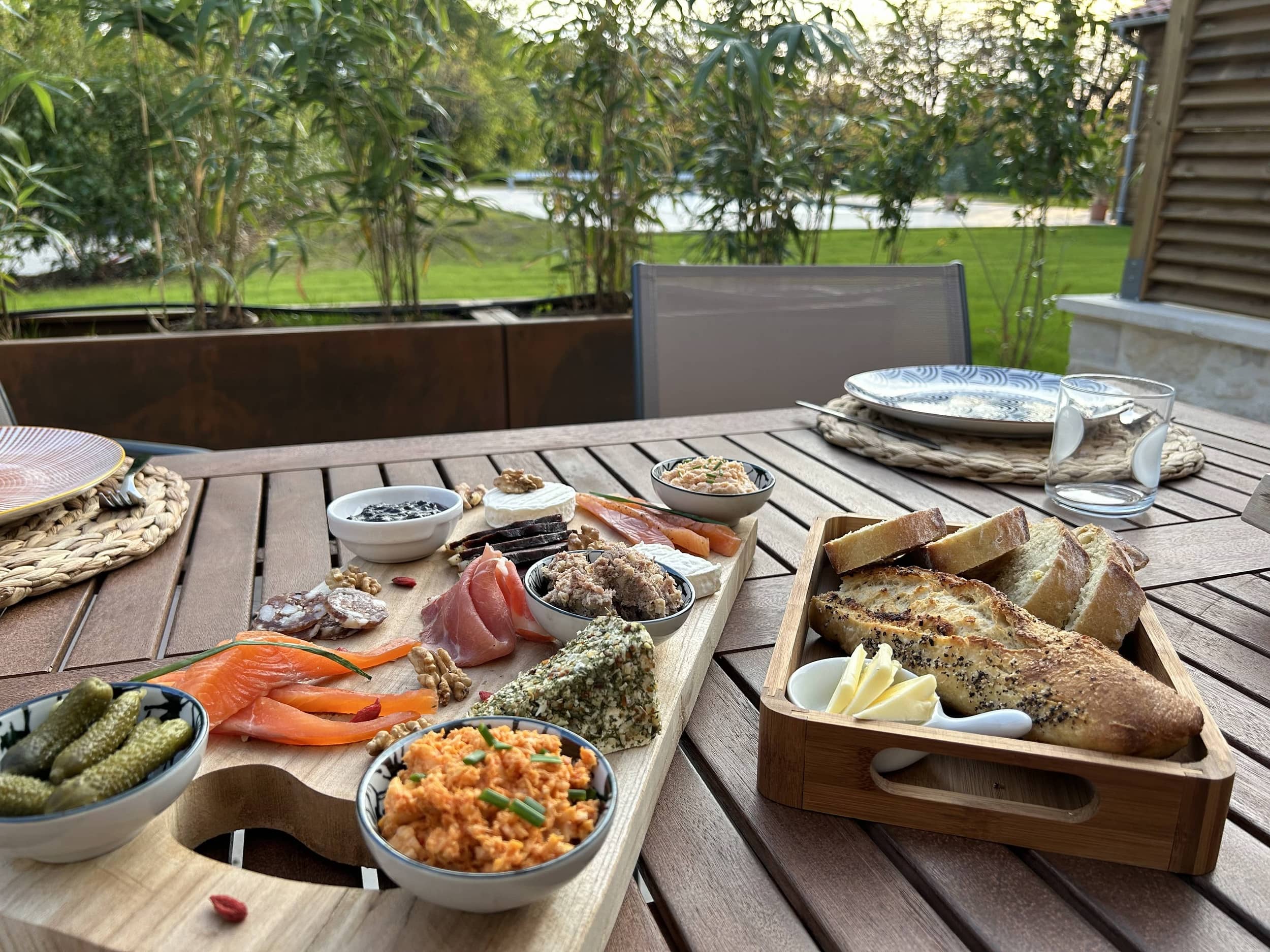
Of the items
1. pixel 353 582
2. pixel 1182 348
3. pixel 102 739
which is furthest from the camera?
pixel 1182 348

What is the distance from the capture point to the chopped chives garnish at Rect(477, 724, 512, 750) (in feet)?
2.41

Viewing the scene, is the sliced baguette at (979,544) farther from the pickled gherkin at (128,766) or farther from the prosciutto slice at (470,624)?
the pickled gherkin at (128,766)

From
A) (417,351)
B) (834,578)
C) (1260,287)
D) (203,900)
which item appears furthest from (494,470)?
(1260,287)

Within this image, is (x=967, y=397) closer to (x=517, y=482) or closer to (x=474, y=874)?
(x=517, y=482)

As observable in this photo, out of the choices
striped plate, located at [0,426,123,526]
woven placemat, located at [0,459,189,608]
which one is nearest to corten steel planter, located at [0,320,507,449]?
striped plate, located at [0,426,123,526]

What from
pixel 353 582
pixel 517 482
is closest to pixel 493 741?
pixel 353 582

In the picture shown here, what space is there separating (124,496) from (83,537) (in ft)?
0.55

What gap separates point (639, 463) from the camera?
1.99 m

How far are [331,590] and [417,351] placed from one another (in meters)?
2.59

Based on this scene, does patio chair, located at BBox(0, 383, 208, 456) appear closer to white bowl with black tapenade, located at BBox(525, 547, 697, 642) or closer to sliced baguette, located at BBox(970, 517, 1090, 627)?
white bowl with black tapenade, located at BBox(525, 547, 697, 642)

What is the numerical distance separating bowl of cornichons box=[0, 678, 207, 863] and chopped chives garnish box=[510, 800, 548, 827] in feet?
0.93

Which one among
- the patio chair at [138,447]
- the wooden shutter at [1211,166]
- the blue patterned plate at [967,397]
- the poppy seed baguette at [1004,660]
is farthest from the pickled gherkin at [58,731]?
the wooden shutter at [1211,166]

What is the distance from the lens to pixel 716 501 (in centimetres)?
150

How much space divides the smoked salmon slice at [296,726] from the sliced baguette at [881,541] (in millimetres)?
577
